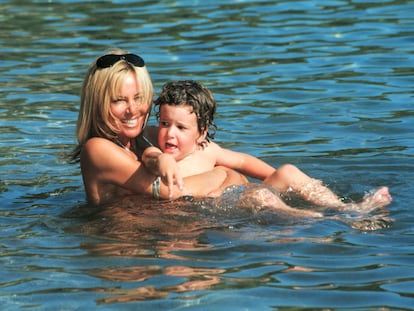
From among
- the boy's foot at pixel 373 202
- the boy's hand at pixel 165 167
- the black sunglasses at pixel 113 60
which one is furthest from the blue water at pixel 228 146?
the black sunglasses at pixel 113 60

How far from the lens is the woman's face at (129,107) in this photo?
6703 mm

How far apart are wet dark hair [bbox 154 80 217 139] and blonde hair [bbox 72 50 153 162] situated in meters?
0.12

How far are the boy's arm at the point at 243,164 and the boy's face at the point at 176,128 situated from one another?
0.45 meters

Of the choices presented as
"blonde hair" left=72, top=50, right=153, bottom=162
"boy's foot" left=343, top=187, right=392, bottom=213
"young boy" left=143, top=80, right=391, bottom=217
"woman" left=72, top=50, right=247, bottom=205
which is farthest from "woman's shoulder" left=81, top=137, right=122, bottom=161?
"boy's foot" left=343, top=187, right=392, bottom=213

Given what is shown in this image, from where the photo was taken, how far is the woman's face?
6.70 meters

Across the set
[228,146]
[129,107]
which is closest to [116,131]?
[129,107]

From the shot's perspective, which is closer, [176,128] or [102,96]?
[102,96]

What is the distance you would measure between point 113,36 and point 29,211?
6205 millimetres

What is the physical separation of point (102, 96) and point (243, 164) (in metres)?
1.23

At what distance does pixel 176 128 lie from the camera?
22.4 feet

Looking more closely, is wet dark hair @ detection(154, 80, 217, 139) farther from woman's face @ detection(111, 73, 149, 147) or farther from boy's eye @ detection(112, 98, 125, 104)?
boy's eye @ detection(112, 98, 125, 104)

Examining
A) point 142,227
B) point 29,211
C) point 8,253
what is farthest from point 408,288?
point 29,211

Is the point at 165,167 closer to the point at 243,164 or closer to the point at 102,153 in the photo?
the point at 102,153

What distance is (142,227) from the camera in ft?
20.9
